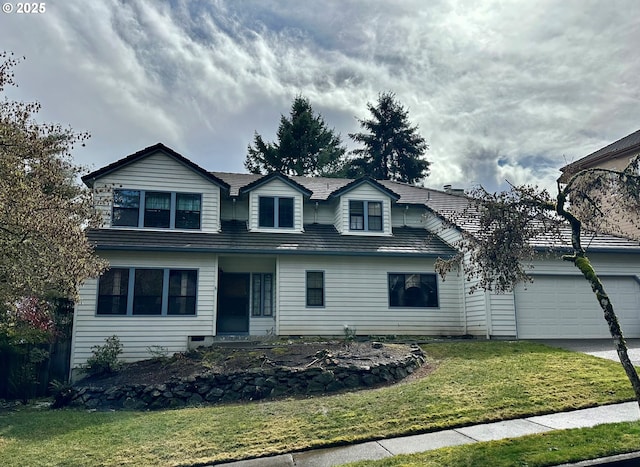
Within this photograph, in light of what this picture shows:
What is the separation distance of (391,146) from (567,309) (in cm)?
2571

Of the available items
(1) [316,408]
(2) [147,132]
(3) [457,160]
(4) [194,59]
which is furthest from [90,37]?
(3) [457,160]

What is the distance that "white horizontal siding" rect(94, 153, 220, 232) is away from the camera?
48.3ft

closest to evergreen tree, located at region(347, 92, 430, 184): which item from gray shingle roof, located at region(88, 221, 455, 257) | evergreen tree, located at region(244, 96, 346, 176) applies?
evergreen tree, located at region(244, 96, 346, 176)

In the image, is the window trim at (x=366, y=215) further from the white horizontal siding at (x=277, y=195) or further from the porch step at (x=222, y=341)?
the porch step at (x=222, y=341)

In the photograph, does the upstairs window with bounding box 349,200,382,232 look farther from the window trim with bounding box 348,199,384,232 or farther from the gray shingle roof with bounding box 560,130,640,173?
the gray shingle roof with bounding box 560,130,640,173

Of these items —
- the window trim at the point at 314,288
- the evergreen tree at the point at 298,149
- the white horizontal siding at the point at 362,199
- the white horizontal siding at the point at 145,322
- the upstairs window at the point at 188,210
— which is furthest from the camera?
the evergreen tree at the point at 298,149

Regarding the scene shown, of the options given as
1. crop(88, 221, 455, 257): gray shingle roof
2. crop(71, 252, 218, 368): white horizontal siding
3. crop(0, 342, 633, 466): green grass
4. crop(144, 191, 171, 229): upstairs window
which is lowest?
crop(0, 342, 633, 466): green grass

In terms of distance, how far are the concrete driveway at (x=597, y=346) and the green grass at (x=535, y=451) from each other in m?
5.66

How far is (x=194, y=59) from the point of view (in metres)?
12.9

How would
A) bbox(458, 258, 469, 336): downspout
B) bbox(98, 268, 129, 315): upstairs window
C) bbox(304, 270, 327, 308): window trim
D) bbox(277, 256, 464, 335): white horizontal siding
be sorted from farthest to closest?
bbox(458, 258, 469, 336): downspout
bbox(304, 270, 327, 308): window trim
bbox(277, 256, 464, 335): white horizontal siding
bbox(98, 268, 129, 315): upstairs window

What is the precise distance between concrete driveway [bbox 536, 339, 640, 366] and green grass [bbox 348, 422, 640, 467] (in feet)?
18.6

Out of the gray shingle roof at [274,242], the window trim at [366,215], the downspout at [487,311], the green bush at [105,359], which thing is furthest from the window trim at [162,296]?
the downspout at [487,311]

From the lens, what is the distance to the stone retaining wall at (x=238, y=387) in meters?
9.68

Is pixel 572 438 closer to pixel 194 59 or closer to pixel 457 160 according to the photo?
pixel 194 59
